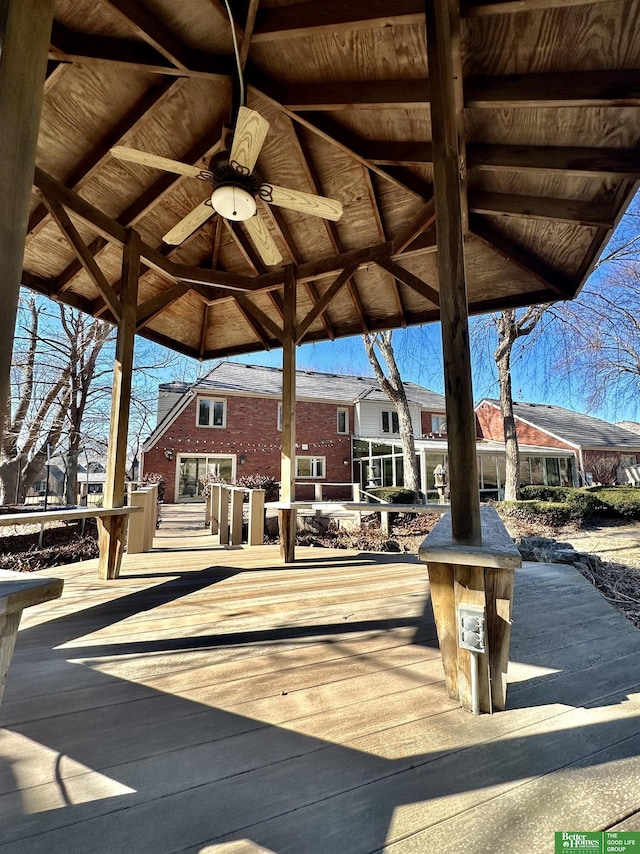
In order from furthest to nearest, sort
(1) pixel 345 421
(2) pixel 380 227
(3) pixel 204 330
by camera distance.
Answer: (1) pixel 345 421, (3) pixel 204 330, (2) pixel 380 227

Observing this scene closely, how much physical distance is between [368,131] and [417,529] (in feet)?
28.8

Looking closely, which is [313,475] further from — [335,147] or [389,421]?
[335,147]

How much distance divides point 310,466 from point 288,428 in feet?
42.3

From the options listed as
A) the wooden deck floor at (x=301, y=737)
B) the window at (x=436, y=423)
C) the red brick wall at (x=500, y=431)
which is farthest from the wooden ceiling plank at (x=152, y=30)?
the red brick wall at (x=500, y=431)

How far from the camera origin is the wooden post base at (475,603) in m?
1.60

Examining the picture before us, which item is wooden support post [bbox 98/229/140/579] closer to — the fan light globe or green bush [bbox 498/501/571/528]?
the fan light globe

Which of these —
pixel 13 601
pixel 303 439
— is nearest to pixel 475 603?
pixel 13 601

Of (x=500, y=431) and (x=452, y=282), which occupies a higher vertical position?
(x=500, y=431)

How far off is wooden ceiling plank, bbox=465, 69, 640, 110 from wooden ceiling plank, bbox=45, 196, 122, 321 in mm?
3170

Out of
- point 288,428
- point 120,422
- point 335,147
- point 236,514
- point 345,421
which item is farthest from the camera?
point 345,421

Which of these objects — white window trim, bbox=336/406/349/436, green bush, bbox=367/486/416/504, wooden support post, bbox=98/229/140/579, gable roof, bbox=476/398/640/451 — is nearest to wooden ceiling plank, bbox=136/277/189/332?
wooden support post, bbox=98/229/140/579

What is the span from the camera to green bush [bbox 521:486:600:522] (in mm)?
11078

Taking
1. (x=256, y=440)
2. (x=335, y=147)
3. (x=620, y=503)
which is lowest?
(x=620, y=503)

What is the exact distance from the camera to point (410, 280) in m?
4.22
